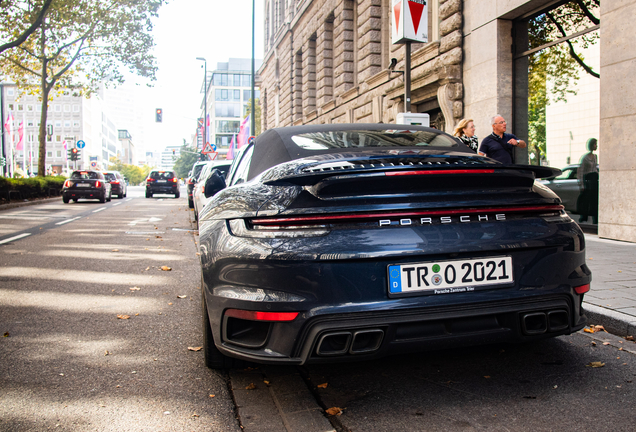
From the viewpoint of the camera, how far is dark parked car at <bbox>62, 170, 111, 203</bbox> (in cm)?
2352

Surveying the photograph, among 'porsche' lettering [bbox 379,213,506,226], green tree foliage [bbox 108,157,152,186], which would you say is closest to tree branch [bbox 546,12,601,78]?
'porsche' lettering [bbox 379,213,506,226]

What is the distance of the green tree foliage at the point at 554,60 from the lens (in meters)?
9.64

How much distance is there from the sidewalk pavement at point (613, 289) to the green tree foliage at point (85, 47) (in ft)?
79.1

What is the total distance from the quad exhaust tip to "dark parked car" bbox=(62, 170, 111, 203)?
923 inches

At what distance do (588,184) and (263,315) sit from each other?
875 cm

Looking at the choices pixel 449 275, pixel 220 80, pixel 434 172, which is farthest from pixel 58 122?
pixel 449 275

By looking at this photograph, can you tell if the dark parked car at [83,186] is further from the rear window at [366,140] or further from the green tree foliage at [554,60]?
the rear window at [366,140]

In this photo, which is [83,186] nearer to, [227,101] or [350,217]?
[350,217]

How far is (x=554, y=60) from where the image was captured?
418 inches

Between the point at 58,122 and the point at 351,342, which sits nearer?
the point at 351,342

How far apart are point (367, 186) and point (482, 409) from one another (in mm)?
1153

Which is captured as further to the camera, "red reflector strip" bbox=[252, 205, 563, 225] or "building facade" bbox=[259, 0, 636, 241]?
"building facade" bbox=[259, 0, 636, 241]

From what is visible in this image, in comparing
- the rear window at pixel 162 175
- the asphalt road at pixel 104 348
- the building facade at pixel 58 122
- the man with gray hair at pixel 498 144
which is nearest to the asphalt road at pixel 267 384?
the asphalt road at pixel 104 348

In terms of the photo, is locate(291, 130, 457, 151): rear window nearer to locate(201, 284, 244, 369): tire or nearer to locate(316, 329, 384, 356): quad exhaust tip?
locate(201, 284, 244, 369): tire
